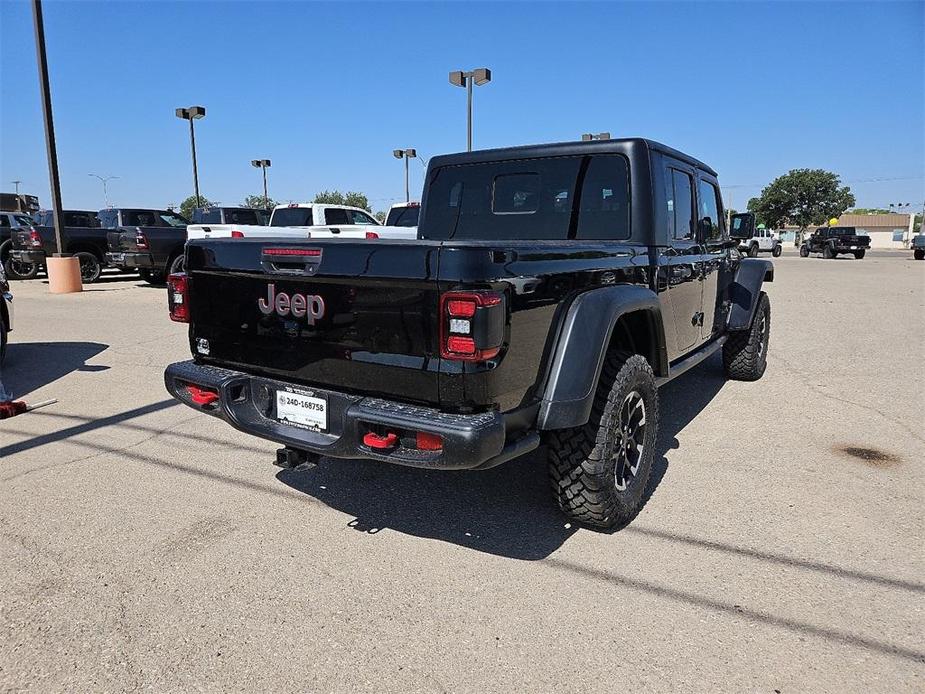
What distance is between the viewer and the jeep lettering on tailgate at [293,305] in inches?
114

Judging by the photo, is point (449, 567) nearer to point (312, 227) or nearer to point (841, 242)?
point (312, 227)

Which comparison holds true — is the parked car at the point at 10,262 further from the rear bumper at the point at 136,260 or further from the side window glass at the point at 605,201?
the side window glass at the point at 605,201

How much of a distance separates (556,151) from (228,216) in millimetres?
14521

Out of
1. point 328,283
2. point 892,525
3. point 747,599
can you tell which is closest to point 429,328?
point 328,283

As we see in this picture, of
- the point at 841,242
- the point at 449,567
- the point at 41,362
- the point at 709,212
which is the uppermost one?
the point at 709,212

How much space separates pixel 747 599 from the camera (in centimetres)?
267

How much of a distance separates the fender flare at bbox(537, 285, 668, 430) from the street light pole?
1387cm

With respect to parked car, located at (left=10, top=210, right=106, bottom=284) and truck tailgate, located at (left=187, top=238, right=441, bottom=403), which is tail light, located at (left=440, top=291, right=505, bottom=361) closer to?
truck tailgate, located at (left=187, top=238, right=441, bottom=403)

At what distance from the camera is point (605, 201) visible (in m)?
4.05

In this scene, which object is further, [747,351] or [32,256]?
[32,256]

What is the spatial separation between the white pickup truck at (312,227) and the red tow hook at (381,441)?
10.3m

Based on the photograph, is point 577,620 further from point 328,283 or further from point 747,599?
point 328,283

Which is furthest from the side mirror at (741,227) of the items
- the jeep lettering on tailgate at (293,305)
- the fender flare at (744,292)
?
the jeep lettering on tailgate at (293,305)

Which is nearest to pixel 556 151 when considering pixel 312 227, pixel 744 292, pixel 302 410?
pixel 302 410
